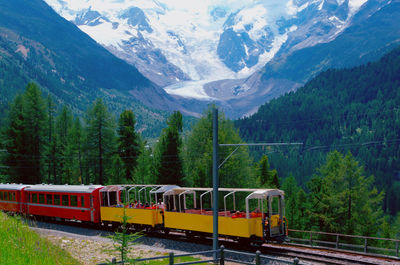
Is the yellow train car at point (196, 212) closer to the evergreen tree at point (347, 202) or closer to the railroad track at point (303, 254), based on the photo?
the railroad track at point (303, 254)

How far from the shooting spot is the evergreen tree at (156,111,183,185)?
171 feet

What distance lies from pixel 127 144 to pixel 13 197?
20.7 metres

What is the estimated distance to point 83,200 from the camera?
3434 centimetres

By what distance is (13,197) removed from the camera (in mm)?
41375

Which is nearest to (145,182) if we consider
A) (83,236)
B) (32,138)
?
(32,138)

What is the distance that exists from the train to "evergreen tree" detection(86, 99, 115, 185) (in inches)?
584

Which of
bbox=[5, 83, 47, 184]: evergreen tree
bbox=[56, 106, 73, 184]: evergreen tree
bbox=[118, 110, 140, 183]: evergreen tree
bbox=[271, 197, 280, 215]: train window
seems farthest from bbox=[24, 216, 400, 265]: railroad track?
bbox=[56, 106, 73, 184]: evergreen tree

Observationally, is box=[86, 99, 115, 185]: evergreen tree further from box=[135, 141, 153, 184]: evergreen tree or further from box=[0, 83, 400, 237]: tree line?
box=[135, 141, 153, 184]: evergreen tree

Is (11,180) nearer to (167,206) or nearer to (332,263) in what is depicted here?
(167,206)

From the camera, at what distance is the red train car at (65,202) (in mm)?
33906

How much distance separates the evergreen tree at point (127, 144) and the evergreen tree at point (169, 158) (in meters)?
6.61

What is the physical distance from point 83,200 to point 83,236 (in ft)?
15.2

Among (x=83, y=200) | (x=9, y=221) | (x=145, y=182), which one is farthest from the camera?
(x=145, y=182)

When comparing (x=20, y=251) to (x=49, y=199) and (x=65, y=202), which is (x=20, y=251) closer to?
(x=65, y=202)
